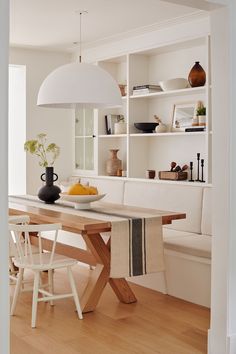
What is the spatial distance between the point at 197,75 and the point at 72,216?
6.90 ft

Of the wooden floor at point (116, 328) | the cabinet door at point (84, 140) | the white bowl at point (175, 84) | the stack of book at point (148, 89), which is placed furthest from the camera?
the cabinet door at point (84, 140)

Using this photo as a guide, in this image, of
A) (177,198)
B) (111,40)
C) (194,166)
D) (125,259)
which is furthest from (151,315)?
(111,40)

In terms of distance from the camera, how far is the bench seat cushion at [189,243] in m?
4.49

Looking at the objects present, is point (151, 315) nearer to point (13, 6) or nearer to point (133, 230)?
point (133, 230)

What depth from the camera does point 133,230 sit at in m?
4.16

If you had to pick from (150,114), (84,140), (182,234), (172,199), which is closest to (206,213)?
(182,234)

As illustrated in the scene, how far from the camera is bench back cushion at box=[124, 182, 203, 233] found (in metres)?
5.19

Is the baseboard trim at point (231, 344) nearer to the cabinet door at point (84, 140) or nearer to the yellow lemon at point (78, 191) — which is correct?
the yellow lemon at point (78, 191)

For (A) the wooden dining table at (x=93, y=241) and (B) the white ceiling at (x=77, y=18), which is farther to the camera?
(B) the white ceiling at (x=77, y=18)

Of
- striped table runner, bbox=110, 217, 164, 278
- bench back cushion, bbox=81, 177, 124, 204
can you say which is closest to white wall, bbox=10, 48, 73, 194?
bench back cushion, bbox=81, 177, 124, 204

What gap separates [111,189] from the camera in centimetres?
628

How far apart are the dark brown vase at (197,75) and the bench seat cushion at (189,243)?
1516 millimetres

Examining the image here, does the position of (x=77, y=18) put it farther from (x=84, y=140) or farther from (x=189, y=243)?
(x=189, y=243)

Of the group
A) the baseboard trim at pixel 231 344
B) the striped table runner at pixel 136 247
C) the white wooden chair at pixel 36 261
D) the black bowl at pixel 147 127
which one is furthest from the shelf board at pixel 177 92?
the baseboard trim at pixel 231 344
